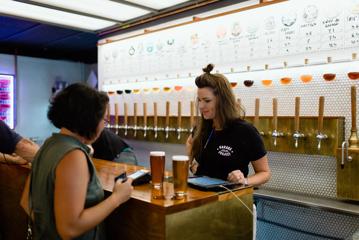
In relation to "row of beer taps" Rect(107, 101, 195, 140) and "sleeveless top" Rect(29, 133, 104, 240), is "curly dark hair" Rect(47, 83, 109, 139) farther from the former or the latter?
"row of beer taps" Rect(107, 101, 195, 140)

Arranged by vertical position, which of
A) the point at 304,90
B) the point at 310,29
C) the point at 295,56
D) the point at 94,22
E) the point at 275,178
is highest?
the point at 94,22

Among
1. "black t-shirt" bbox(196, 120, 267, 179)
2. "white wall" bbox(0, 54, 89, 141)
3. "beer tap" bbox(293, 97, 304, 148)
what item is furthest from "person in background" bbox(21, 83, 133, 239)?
"white wall" bbox(0, 54, 89, 141)

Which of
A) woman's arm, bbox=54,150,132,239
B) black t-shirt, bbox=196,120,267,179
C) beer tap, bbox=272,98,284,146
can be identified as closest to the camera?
woman's arm, bbox=54,150,132,239

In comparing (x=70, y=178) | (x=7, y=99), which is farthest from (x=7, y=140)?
(x=7, y=99)

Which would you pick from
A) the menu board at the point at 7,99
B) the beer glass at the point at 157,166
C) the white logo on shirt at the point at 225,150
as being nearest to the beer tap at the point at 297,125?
the white logo on shirt at the point at 225,150

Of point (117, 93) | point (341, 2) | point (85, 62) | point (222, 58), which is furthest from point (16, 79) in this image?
point (341, 2)

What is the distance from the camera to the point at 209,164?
2.01m

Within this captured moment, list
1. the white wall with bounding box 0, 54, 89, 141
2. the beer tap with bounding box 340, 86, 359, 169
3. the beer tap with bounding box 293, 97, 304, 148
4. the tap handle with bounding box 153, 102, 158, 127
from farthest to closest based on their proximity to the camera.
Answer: the white wall with bounding box 0, 54, 89, 141 → the tap handle with bounding box 153, 102, 158, 127 → the beer tap with bounding box 293, 97, 304, 148 → the beer tap with bounding box 340, 86, 359, 169

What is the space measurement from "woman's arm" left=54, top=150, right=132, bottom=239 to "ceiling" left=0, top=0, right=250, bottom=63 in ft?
8.11

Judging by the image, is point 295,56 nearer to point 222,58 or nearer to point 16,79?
point 222,58

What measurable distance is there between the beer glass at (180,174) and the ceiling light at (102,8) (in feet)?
7.92

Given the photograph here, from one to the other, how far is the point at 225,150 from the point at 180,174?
0.65m

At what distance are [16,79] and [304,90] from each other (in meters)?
4.92

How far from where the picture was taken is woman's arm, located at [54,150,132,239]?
1124 mm
